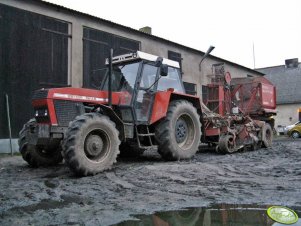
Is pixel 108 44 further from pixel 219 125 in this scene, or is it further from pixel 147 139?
pixel 147 139

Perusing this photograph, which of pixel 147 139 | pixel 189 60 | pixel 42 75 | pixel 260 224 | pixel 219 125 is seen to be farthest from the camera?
pixel 189 60

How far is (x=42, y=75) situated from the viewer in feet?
43.4

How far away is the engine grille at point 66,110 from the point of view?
22.8 ft

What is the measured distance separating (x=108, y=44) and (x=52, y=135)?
9.31m

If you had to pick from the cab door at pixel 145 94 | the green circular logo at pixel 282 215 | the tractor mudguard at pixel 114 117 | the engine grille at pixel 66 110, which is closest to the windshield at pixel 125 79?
the cab door at pixel 145 94

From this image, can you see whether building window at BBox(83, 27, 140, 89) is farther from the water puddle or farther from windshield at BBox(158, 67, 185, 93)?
the water puddle

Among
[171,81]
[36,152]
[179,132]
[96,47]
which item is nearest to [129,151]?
[179,132]

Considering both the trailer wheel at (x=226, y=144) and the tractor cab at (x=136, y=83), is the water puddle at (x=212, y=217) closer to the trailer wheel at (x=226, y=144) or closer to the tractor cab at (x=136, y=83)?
the tractor cab at (x=136, y=83)

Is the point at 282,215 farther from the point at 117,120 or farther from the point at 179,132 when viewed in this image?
the point at 179,132

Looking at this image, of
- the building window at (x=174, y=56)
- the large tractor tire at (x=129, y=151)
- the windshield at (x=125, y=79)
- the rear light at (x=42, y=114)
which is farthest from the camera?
the building window at (x=174, y=56)

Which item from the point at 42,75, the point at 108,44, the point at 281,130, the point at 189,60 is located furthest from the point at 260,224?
the point at 281,130

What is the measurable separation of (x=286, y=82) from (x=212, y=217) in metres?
41.5

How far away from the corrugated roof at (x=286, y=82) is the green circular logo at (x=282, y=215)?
3775 centimetres

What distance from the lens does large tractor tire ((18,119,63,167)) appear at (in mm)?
7630
